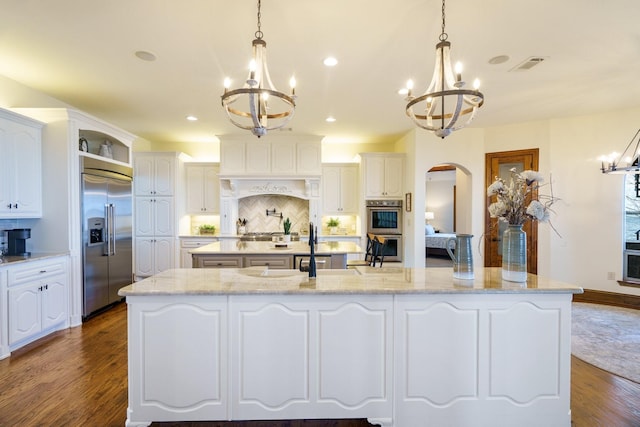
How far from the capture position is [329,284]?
76.5 inches

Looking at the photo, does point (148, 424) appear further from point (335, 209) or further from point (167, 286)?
point (335, 209)

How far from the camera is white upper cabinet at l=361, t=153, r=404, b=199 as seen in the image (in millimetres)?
5848

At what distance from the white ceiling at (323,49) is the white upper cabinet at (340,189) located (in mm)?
1926

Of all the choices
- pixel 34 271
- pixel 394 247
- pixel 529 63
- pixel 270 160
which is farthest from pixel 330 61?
pixel 394 247

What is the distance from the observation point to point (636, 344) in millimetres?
3125

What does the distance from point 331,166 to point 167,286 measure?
460 cm

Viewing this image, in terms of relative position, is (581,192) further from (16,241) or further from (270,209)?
(16,241)

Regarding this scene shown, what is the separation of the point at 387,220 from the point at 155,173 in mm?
4418

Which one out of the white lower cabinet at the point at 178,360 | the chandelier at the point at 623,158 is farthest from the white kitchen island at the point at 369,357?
the chandelier at the point at 623,158

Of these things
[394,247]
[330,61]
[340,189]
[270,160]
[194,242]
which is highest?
[330,61]

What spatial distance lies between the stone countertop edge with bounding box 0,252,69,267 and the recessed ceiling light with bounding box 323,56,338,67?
350 cm

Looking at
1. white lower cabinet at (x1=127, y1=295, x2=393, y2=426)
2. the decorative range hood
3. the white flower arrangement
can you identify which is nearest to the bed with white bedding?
the decorative range hood

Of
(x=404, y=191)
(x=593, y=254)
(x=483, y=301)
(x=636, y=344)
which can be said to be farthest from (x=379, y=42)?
(x=593, y=254)

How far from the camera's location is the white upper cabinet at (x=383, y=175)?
5848 mm
